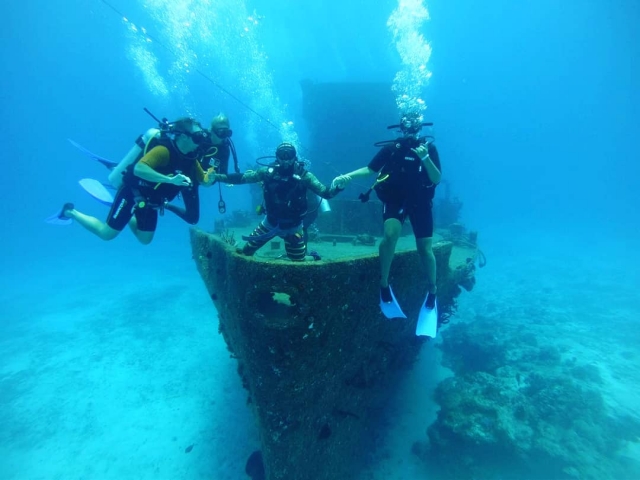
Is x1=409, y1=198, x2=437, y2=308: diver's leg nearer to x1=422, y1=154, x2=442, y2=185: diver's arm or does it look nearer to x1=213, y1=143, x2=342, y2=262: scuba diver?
x1=422, y1=154, x2=442, y2=185: diver's arm

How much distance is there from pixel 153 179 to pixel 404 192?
3598mm

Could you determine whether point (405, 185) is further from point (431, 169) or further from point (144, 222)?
point (144, 222)

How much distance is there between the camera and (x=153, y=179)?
4363mm

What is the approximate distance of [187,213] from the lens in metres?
5.92

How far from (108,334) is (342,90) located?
77.0 feet

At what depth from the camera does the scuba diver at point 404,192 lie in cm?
417

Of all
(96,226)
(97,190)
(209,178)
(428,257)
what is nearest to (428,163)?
(428,257)

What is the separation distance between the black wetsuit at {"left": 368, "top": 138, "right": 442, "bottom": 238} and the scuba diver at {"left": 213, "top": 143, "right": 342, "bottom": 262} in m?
0.77

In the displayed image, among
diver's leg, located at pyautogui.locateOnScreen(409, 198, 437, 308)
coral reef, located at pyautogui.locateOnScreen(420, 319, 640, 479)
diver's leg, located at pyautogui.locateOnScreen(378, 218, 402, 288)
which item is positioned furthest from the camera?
coral reef, located at pyautogui.locateOnScreen(420, 319, 640, 479)

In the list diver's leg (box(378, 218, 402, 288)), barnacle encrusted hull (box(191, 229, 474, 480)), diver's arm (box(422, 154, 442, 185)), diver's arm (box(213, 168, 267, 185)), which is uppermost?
diver's arm (box(422, 154, 442, 185))

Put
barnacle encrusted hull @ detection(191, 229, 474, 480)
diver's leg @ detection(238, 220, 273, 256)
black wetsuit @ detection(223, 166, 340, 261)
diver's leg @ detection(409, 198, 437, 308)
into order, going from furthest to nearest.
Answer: diver's leg @ detection(238, 220, 273, 256) < black wetsuit @ detection(223, 166, 340, 261) < diver's leg @ detection(409, 198, 437, 308) < barnacle encrusted hull @ detection(191, 229, 474, 480)

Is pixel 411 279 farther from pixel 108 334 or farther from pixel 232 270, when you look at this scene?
pixel 108 334

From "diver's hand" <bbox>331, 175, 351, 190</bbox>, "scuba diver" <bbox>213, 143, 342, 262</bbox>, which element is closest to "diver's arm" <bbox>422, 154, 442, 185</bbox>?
"diver's hand" <bbox>331, 175, 351, 190</bbox>

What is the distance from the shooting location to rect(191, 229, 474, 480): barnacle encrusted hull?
12.6ft
